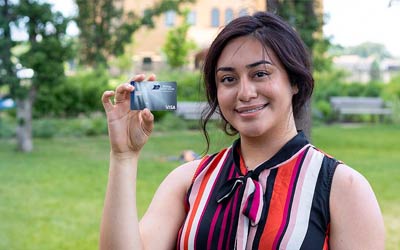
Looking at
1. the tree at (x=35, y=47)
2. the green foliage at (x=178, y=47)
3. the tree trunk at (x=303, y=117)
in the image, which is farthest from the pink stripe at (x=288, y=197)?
the green foliage at (x=178, y=47)

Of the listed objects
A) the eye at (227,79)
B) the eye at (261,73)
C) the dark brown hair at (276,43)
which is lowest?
the eye at (227,79)

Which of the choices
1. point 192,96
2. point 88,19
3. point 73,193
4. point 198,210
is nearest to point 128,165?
point 198,210

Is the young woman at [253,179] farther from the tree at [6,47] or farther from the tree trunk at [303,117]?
the tree at [6,47]

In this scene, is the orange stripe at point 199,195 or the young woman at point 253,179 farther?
the orange stripe at point 199,195

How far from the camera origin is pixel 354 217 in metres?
1.70

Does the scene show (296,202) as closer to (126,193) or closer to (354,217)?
(354,217)

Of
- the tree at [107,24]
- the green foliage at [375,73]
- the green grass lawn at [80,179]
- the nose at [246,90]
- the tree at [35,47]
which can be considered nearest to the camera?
the nose at [246,90]

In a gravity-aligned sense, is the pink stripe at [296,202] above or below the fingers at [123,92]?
below

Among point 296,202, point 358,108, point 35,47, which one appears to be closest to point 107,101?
point 296,202

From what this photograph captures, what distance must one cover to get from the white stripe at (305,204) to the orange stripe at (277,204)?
0.05 metres

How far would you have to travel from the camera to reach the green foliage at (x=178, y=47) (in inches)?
1102

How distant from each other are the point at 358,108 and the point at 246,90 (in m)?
18.9

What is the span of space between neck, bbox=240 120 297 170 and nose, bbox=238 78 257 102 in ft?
0.42

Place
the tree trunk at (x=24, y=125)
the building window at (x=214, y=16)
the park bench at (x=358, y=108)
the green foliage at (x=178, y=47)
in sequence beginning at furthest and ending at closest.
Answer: the building window at (x=214, y=16)
the green foliage at (x=178, y=47)
the park bench at (x=358, y=108)
the tree trunk at (x=24, y=125)
